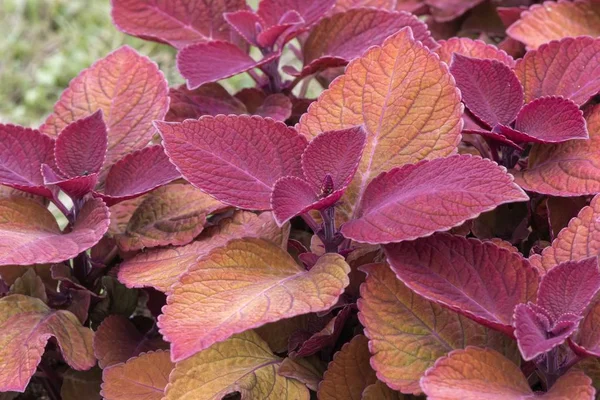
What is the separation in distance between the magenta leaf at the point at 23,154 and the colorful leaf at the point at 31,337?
129 mm

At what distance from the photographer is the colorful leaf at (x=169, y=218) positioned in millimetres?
911

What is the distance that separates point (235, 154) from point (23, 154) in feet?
0.91

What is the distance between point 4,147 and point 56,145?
2.3 inches

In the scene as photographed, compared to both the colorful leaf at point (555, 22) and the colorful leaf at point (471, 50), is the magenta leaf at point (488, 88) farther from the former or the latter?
the colorful leaf at point (555, 22)

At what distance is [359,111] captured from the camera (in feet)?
2.76

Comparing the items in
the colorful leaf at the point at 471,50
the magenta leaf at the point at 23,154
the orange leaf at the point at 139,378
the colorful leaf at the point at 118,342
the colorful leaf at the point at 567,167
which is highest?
the colorful leaf at the point at 471,50

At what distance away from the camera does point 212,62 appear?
102 cm

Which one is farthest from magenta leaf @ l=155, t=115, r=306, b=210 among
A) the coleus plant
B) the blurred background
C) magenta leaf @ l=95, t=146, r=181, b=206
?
the blurred background

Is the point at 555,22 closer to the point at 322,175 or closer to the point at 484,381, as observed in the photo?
the point at 322,175

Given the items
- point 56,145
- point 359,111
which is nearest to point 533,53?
point 359,111

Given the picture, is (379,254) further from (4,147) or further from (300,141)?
(4,147)

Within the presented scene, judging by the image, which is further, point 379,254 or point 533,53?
point 533,53

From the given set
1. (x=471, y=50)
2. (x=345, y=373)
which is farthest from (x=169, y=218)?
(x=471, y=50)

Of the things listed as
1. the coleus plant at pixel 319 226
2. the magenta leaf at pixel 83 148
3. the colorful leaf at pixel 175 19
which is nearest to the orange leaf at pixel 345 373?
the coleus plant at pixel 319 226
